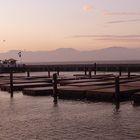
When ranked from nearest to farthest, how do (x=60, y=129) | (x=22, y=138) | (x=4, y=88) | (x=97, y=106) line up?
(x=22, y=138)
(x=60, y=129)
(x=97, y=106)
(x=4, y=88)

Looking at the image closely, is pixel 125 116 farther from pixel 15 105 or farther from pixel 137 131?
pixel 15 105

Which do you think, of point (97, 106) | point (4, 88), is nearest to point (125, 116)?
point (97, 106)

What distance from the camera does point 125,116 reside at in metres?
21.1

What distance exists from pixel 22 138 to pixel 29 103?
35.1ft

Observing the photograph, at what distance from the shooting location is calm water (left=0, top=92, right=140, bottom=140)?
664 inches

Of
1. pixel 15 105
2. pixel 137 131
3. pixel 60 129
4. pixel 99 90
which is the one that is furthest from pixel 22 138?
pixel 99 90

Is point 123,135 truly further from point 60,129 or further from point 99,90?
point 99,90

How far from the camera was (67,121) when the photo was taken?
65.9 ft

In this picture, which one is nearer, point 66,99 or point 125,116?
point 125,116

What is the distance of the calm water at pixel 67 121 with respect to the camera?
1688cm

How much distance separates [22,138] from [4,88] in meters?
20.6

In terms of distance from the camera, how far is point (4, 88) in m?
36.7

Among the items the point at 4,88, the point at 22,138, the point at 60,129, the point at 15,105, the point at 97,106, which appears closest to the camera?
the point at 22,138

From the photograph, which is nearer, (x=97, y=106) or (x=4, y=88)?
(x=97, y=106)
